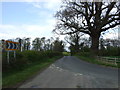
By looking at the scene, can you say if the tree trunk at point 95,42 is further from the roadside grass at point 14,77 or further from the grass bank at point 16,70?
the roadside grass at point 14,77

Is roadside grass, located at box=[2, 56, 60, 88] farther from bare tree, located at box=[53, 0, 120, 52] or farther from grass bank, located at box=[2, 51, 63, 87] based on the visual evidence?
bare tree, located at box=[53, 0, 120, 52]

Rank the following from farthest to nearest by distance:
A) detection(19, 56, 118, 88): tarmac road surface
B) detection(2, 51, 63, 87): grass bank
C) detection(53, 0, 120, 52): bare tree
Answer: detection(53, 0, 120, 52): bare tree → detection(2, 51, 63, 87): grass bank → detection(19, 56, 118, 88): tarmac road surface

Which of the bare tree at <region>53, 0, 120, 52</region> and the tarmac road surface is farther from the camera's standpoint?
the bare tree at <region>53, 0, 120, 52</region>

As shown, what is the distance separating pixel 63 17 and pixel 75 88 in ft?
82.6

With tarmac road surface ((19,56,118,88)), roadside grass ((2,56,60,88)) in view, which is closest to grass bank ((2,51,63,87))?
roadside grass ((2,56,60,88))

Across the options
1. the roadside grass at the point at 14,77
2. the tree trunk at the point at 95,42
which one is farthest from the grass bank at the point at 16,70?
the tree trunk at the point at 95,42

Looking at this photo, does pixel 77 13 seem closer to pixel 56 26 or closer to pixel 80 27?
pixel 80 27

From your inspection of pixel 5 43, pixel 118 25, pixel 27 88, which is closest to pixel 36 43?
pixel 118 25

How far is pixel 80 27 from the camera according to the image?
98.9 ft

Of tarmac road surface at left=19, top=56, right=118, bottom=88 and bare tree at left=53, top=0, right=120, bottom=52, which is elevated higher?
bare tree at left=53, top=0, right=120, bottom=52

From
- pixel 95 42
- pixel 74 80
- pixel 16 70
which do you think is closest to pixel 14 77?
pixel 16 70

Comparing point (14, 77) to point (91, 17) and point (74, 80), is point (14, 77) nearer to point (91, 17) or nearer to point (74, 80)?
point (74, 80)

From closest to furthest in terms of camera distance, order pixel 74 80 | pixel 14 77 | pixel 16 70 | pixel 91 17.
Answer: pixel 74 80 → pixel 14 77 → pixel 16 70 → pixel 91 17

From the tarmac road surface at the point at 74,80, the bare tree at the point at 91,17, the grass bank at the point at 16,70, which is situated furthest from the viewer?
the bare tree at the point at 91,17
